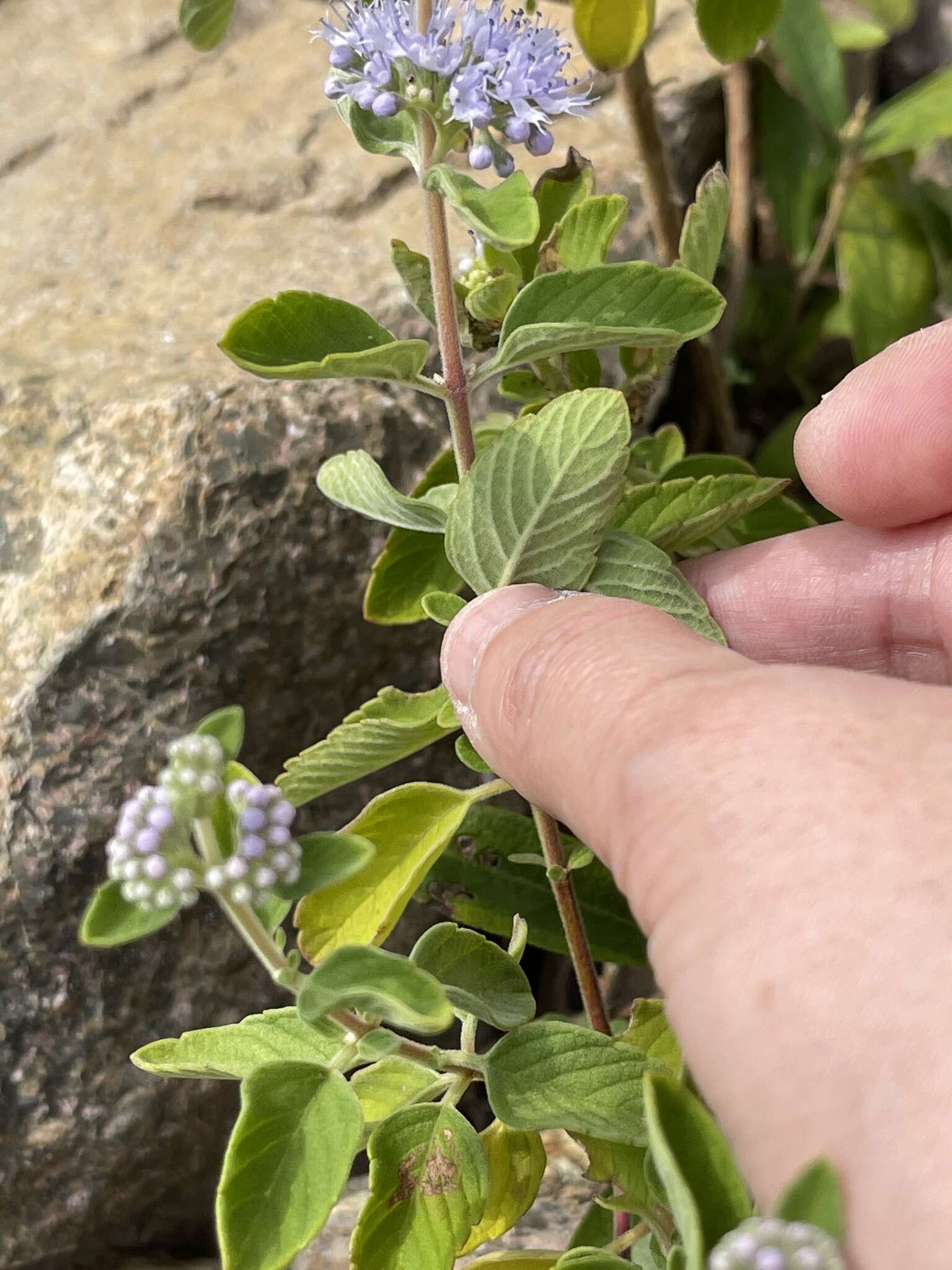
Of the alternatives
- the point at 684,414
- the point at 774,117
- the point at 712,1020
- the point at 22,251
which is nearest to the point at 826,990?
the point at 712,1020

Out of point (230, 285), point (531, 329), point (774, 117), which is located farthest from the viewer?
point (774, 117)

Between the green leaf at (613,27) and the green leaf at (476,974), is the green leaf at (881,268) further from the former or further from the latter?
the green leaf at (476,974)

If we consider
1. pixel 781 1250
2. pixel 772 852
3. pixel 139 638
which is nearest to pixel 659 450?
pixel 139 638

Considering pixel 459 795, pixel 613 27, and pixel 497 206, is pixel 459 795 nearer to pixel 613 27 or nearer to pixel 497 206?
pixel 497 206

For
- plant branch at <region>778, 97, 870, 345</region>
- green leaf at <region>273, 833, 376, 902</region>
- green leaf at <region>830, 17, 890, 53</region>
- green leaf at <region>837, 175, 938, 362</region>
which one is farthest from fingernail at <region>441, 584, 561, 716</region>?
green leaf at <region>830, 17, 890, 53</region>

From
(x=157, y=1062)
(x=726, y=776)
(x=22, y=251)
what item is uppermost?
(x=22, y=251)

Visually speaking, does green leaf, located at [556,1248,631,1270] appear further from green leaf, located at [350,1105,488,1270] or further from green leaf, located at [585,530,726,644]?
green leaf, located at [585,530,726,644]

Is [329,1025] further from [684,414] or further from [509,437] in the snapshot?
[684,414]
